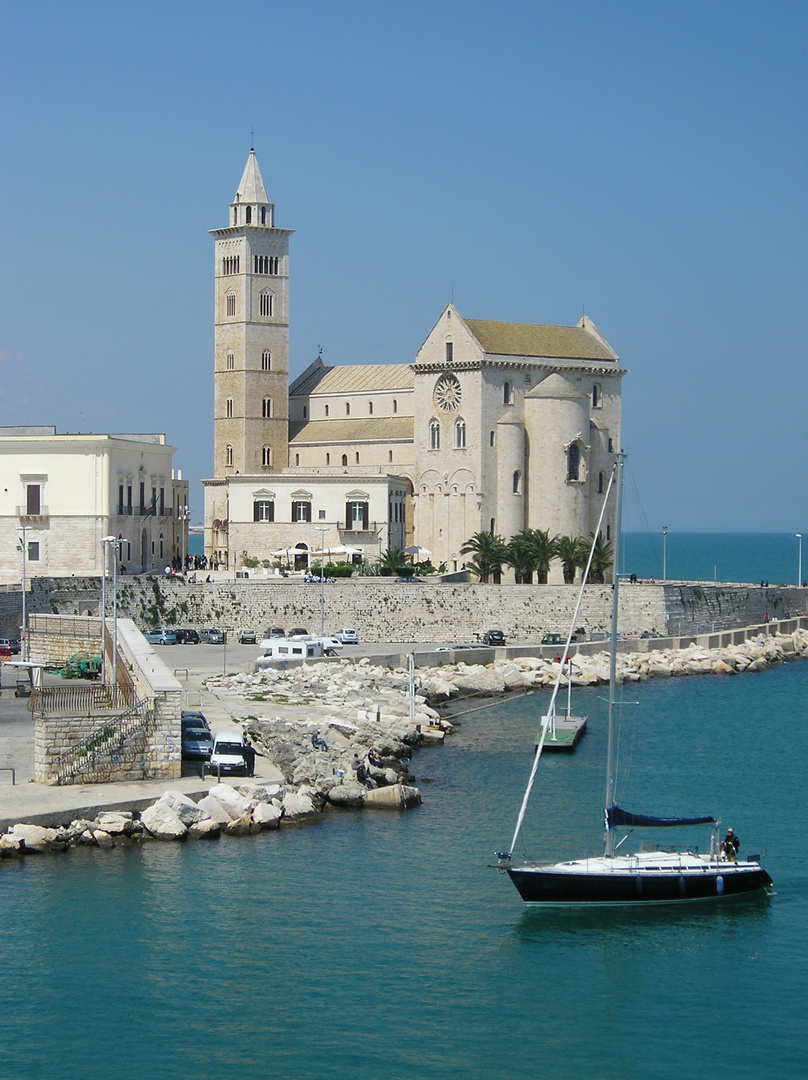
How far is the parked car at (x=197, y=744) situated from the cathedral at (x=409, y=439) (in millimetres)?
34447

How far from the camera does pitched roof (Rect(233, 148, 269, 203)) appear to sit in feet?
250

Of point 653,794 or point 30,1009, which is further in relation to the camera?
point 653,794

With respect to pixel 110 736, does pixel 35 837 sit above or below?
below

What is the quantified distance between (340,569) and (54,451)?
12.9 meters

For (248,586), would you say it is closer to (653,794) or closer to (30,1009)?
(653,794)

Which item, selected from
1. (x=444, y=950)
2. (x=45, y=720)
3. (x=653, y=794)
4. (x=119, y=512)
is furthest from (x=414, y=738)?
(x=119, y=512)

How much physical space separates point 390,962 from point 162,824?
21.6 feet

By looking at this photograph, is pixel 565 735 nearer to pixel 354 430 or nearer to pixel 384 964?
pixel 384 964

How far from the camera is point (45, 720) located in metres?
30.0

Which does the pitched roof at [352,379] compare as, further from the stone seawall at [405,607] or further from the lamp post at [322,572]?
the stone seawall at [405,607]

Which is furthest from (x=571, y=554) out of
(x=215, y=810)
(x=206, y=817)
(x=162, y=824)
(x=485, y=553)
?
(x=162, y=824)

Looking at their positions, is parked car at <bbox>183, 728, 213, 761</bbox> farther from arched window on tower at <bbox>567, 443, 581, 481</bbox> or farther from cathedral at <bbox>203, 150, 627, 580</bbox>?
arched window on tower at <bbox>567, 443, 581, 481</bbox>

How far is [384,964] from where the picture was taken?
2383 cm

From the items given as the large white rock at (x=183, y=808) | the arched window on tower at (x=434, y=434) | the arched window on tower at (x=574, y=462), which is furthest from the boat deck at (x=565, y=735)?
the arched window on tower at (x=434, y=434)
